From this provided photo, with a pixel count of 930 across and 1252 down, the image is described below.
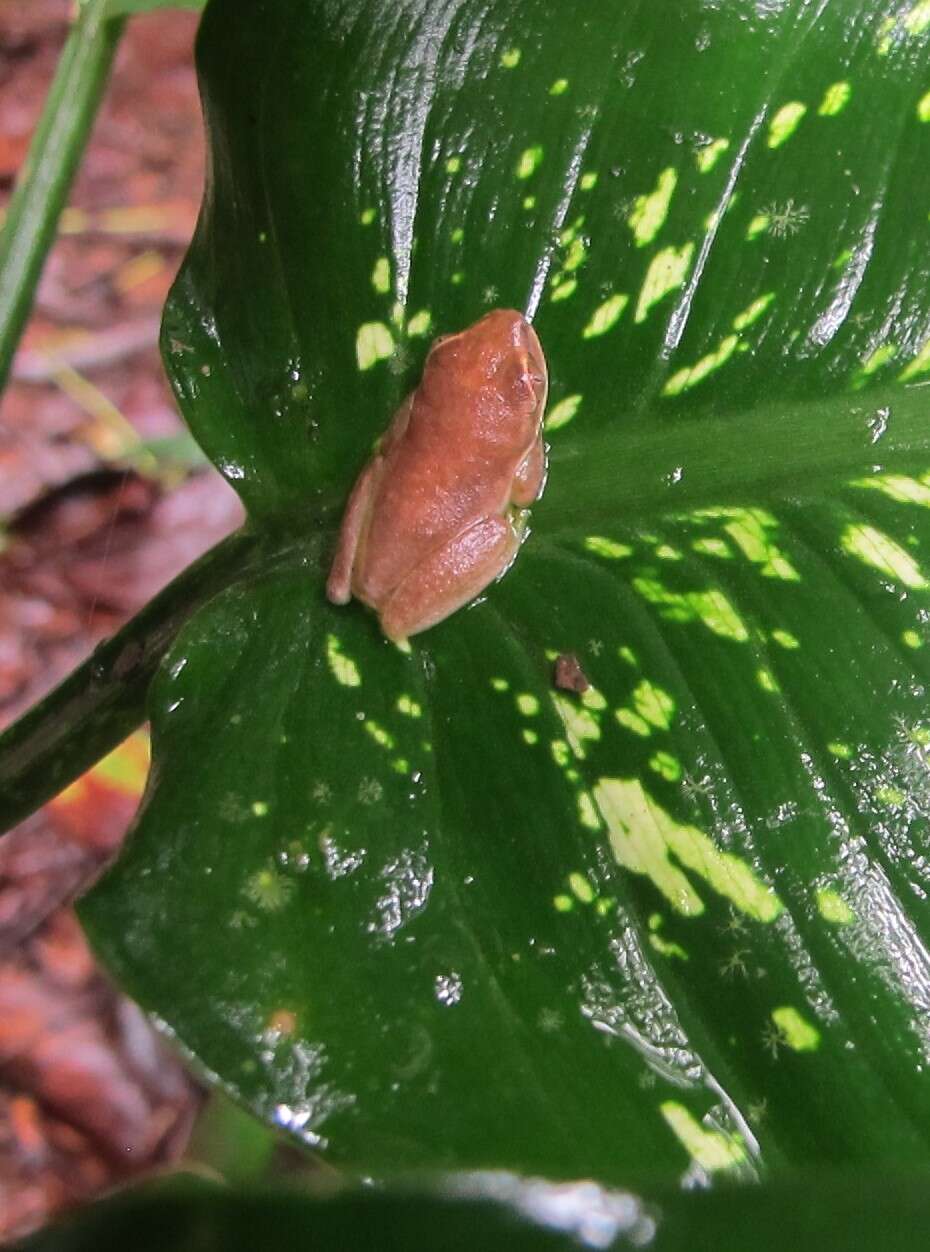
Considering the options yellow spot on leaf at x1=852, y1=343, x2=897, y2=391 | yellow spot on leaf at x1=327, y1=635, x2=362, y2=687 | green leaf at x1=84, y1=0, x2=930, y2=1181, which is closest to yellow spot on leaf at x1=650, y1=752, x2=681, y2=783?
green leaf at x1=84, y1=0, x2=930, y2=1181

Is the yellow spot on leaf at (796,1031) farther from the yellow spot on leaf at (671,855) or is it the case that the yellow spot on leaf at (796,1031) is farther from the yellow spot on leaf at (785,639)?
the yellow spot on leaf at (785,639)

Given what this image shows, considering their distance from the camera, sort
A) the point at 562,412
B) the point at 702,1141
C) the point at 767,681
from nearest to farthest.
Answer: the point at 702,1141, the point at 767,681, the point at 562,412

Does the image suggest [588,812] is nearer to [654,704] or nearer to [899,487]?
[654,704]

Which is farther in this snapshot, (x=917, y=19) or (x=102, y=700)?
(x=102, y=700)

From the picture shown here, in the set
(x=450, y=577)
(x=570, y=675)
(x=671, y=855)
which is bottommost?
(x=671, y=855)

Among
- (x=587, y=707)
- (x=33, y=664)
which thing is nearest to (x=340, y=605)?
(x=587, y=707)

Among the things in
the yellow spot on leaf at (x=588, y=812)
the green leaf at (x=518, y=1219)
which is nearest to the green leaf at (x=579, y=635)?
the yellow spot on leaf at (x=588, y=812)

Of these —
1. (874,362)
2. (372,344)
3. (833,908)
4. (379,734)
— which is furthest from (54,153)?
(833,908)
